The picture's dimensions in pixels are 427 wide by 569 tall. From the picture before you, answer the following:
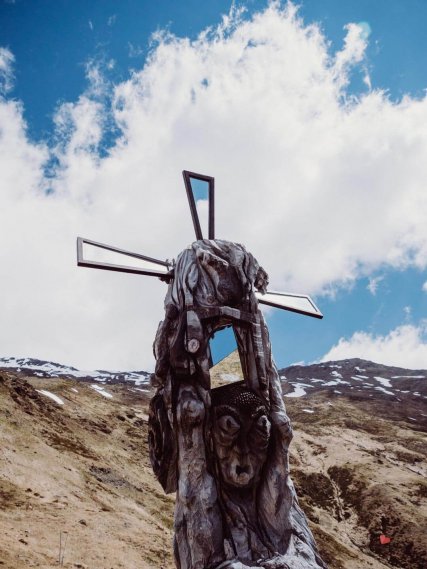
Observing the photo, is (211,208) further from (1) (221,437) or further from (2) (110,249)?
(1) (221,437)

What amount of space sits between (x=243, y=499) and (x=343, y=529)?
2398 cm

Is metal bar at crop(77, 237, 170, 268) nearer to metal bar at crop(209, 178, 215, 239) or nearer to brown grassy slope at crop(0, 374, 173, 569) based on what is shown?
metal bar at crop(209, 178, 215, 239)

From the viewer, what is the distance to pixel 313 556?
4.82 m

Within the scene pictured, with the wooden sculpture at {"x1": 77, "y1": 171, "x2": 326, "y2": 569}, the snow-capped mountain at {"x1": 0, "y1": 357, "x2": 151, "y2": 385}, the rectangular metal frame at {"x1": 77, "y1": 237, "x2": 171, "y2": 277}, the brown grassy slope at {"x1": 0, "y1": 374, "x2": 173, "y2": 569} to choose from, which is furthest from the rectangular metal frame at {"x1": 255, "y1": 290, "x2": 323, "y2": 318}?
the snow-capped mountain at {"x1": 0, "y1": 357, "x2": 151, "y2": 385}

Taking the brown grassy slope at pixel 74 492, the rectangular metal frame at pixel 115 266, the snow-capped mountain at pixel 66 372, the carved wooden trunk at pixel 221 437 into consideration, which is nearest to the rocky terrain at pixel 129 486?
the brown grassy slope at pixel 74 492

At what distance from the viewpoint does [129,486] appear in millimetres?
24156

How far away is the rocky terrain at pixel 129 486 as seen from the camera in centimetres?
1484

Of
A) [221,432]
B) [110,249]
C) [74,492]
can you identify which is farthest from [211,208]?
[74,492]

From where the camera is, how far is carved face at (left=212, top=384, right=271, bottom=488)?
5180 mm

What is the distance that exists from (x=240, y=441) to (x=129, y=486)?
21.8 m

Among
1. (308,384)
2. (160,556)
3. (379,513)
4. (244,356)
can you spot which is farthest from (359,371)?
(244,356)

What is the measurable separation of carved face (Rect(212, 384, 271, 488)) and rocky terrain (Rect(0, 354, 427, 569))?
1.21 meters

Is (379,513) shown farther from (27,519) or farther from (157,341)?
(157,341)

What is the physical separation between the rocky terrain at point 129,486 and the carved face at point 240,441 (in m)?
1.21
